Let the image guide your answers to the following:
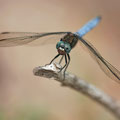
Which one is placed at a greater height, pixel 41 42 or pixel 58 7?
pixel 58 7

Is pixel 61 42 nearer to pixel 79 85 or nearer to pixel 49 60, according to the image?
pixel 79 85

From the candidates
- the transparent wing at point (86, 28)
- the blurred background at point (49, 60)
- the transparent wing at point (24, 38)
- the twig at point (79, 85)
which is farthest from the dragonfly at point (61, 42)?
the blurred background at point (49, 60)

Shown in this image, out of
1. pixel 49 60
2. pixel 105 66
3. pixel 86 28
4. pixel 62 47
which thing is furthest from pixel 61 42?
pixel 49 60

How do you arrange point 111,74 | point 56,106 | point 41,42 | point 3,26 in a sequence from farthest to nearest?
point 3,26
point 56,106
point 41,42
point 111,74

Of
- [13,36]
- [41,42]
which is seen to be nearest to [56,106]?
[41,42]

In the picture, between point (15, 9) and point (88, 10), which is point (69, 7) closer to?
point (88, 10)

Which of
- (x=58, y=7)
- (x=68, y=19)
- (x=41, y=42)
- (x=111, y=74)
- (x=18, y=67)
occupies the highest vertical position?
(x=58, y=7)
